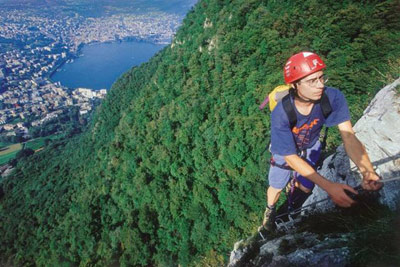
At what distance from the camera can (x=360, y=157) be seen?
2414mm

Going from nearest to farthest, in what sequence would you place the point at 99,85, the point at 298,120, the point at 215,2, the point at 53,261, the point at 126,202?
the point at 298,120 < the point at 53,261 < the point at 126,202 < the point at 215,2 < the point at 99,85

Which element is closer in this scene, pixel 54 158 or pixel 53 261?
pixel 53 261

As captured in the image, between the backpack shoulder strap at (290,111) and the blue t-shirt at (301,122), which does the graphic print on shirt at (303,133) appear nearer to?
the blue t-shirt at (301,122)

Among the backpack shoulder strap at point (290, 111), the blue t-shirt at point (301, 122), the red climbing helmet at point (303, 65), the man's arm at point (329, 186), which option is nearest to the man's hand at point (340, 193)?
the man's arm at point (329, 186)

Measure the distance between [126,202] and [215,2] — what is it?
46059 mm

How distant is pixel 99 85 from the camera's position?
129 meters

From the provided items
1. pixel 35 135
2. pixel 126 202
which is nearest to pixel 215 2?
pixel 126 202

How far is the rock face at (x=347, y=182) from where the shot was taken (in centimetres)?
247

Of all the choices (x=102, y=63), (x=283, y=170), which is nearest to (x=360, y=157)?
(x=283, y=170)

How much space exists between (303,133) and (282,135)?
1.84 ft

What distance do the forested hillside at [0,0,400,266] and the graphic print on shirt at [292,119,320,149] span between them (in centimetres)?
451

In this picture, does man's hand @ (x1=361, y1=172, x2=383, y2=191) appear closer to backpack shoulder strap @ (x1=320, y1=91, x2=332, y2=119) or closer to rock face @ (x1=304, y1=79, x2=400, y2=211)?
backpack shoulder strap @ (x1=320, y1=91, x2=332, y2=119)

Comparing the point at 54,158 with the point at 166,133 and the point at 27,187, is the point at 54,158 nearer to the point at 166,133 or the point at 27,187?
the point at 27,187

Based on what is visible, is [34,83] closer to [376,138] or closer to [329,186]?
[376,138]
